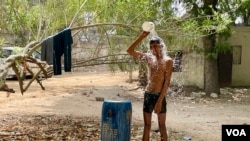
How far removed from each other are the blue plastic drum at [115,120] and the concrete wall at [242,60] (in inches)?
426

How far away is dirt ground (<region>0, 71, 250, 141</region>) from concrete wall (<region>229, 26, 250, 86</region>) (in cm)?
71

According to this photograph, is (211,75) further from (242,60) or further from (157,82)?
(157,82)

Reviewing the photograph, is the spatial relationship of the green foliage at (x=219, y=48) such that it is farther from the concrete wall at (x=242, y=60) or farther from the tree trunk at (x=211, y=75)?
the concrete wall at (x=242, y=60)

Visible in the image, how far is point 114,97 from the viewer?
1259 cm

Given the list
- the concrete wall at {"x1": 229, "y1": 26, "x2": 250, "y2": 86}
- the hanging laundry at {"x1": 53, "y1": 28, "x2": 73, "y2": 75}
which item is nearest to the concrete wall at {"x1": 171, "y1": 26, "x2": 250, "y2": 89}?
the concrete wall at {"x1": 229, "y1": 26, "x2": 250, "y2": 86}

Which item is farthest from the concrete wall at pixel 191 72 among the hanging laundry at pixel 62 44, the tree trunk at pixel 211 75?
the hanging laundry at pixel 62 44

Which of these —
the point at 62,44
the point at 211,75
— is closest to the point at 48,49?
the point at 62,44

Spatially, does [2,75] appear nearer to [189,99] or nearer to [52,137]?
[52,137]

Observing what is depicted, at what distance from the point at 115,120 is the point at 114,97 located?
766 cm

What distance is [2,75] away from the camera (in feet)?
19.3

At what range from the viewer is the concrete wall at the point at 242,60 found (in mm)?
14961

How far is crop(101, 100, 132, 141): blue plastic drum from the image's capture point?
4.93 meters

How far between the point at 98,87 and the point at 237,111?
629cm

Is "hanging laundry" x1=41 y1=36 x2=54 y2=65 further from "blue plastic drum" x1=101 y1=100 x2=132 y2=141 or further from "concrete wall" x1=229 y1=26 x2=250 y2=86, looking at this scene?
"concrete wall" x1=229 y1=26 x2=250 y2=86
